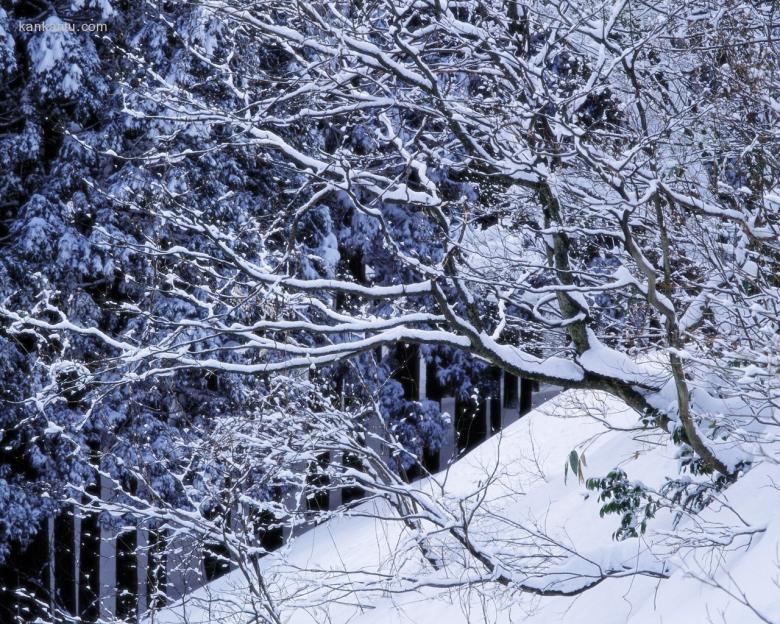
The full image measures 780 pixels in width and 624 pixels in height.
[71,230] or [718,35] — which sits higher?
[718,35]

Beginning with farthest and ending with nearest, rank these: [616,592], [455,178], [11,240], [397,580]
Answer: [455,178] < [11,240] < [397,580] < [616,592]

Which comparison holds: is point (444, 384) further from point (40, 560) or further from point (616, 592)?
point (616, 592)

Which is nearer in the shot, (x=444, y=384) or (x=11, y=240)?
(x=11, y=240)

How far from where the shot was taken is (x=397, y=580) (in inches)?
239

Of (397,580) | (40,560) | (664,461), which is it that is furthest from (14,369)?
(664,461)

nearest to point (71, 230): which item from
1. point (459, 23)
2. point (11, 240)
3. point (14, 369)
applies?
point (11, 240)

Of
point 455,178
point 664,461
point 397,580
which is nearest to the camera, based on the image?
point 397,580

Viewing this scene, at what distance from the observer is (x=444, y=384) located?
15.8m

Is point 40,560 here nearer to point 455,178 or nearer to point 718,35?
point 455,178

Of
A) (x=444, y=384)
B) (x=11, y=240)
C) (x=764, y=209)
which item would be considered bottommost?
(x=444, y=384)

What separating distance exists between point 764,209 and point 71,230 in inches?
329

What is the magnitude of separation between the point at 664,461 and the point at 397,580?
11.4ft

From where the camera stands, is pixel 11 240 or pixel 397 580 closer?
pixel 397 580

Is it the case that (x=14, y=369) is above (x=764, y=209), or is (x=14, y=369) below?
below
